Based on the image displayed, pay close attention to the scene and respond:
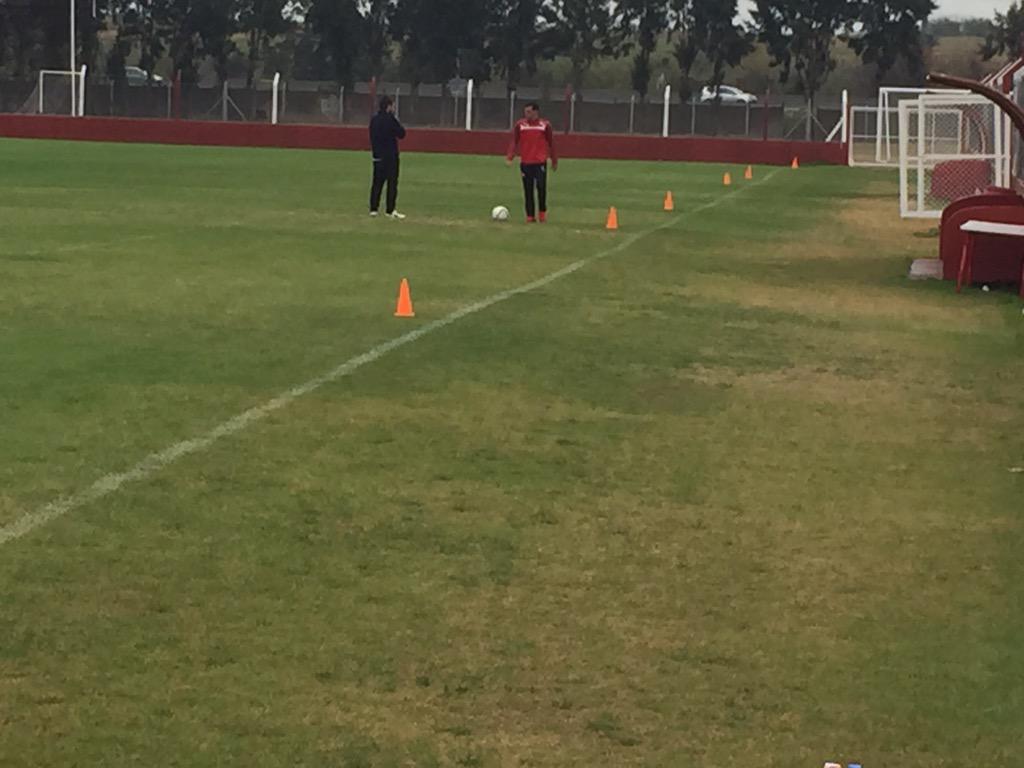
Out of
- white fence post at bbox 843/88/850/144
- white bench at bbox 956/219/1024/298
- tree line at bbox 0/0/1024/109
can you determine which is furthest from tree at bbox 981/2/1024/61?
white bench at bbox 956/219/1024/298

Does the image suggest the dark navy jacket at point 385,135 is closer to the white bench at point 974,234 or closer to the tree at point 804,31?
the white bench at point 974,234

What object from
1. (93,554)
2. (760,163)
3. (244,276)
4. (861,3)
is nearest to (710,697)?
(93,554)

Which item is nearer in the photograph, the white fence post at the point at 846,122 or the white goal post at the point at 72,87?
the white fence post at the point at 846,122

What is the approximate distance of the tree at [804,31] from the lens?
300 ft

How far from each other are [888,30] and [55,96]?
4296 cm

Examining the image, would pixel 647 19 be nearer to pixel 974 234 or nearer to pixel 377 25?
pixel 377 25

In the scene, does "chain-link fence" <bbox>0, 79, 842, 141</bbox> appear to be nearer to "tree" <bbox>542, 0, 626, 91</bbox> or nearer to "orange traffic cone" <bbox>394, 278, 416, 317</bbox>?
"tree" <bbox>542, 0, 626, 91</bbox>

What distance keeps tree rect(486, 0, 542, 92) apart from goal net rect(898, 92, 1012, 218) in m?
57.6

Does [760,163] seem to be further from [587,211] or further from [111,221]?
[111,221]

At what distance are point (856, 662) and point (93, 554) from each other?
283cm

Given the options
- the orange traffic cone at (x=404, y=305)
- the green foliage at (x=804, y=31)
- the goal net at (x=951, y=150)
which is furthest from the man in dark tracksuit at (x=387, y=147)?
the green foliage at (x=804, y=31)

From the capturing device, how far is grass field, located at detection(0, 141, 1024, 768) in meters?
5.56

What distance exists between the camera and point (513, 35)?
9244 cm

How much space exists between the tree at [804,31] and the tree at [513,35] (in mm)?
10741
